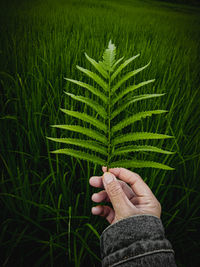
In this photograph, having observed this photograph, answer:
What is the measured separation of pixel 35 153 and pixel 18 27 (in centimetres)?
225

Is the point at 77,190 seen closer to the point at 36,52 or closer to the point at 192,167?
the point at 192,167

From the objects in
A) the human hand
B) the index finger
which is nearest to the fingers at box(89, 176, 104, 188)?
the human hand

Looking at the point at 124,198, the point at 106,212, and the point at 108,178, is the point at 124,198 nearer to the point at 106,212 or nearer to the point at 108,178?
the point at 108,178

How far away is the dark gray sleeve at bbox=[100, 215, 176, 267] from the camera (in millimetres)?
455

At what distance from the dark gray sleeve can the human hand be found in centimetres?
4

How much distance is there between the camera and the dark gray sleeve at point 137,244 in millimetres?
455

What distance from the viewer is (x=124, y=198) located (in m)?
0.54

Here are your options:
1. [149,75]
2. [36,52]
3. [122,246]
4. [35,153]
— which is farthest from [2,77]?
[122,246]

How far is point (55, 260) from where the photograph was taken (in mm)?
642

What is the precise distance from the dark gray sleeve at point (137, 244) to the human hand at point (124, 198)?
0.04 metres

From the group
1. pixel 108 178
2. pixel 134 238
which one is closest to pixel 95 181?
pixel 108 178

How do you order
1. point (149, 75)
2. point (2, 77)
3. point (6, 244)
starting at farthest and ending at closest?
point (149, 75), point (2, 77), point (6, 244)

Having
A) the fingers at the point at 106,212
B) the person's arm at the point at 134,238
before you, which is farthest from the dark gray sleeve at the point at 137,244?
the fingers at the point at 106,212

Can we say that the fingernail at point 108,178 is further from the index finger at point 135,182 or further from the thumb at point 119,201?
the index finger at point 135,182
